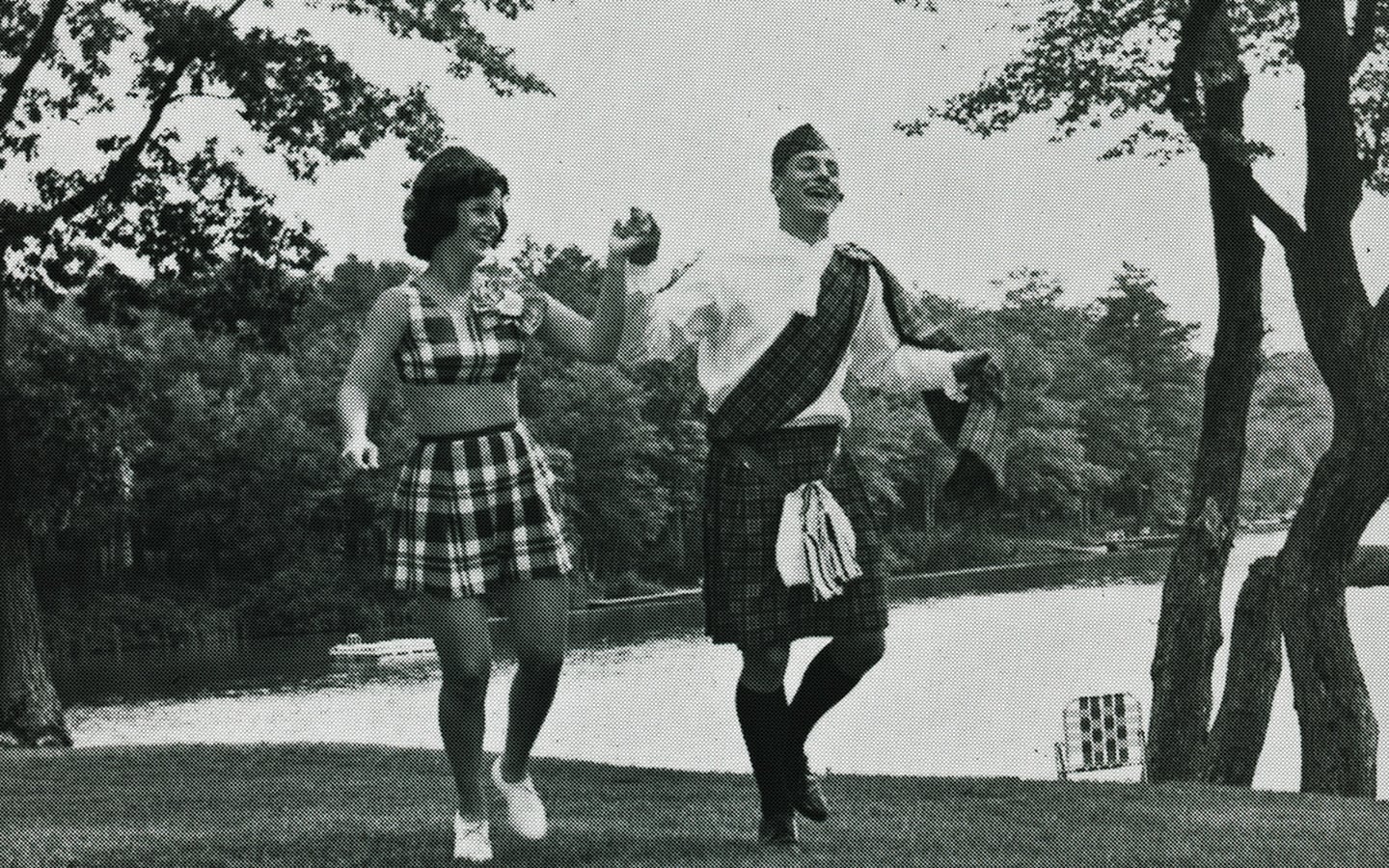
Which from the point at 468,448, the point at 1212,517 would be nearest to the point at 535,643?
the point at 468,448

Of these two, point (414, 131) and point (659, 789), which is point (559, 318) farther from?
point (414, 131)

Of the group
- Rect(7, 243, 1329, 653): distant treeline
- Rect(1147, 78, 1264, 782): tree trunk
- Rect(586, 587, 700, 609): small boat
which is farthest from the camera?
Rect(586, 587, 700, 609): small boat

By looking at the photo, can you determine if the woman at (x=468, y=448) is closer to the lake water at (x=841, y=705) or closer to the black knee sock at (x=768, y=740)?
the black knee sock at (x=768, y=740)

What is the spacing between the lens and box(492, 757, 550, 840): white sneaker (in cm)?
516

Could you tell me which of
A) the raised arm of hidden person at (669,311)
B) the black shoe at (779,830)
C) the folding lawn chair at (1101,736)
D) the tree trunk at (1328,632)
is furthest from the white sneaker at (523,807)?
the folding lawn chair at (1101,736)

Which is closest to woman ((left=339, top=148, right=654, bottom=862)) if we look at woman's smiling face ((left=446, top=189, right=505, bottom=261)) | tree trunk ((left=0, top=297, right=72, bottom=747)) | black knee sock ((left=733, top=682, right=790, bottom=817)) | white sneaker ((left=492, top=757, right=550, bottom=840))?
woman's smiling face ((left=446, top=189, right=505, bottom=261))

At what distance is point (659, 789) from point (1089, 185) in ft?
30.7

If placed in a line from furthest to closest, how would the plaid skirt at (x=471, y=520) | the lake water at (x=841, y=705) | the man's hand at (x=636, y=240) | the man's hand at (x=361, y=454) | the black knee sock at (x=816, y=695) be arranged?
the lake water at (x=841, y=705)
the black knee sock at (x=816, y=695)
the man's hand at (x=636, y=240)
the plaid skirt at (x=471, y=520)
the man's hand at (x=361, y=454)

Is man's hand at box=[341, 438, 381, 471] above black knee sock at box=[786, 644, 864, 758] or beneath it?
above

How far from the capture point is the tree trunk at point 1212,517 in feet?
41.9

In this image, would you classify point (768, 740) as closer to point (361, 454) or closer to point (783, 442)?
point (783, 442)

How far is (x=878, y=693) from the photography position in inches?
1188

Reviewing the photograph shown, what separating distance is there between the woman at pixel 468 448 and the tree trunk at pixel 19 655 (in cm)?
1405

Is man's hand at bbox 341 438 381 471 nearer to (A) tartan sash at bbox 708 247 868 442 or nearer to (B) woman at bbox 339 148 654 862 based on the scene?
(B) woman at bbox 339 148 654 862
